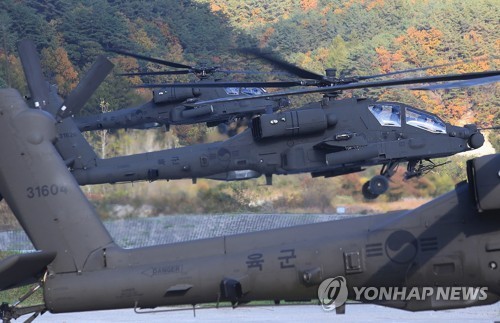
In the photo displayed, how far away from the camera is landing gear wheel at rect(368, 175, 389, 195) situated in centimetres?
2588

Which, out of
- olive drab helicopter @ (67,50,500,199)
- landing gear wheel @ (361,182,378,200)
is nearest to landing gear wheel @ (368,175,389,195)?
olive drab helicopter @ (67,50,500,199)

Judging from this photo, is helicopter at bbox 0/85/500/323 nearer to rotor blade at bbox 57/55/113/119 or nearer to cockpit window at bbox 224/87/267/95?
rotor blade at bbox 57/55/113/119

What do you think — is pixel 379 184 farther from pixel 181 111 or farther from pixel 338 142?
pixel 181 111

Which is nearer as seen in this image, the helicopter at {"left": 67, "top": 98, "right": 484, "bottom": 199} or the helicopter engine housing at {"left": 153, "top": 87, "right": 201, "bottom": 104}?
the helicopter at {"left": 67, "top": 98, "right": 484, "bottom": 199}

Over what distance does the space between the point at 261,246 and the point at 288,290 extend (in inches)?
26.1

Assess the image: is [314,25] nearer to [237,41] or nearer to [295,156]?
[237,41]

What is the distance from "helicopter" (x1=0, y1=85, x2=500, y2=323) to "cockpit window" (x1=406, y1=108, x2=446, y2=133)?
12.4 meters

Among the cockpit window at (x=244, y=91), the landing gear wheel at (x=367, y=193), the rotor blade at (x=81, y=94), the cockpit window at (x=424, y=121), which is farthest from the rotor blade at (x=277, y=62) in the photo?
the cockpit window at (x=244, y=91)

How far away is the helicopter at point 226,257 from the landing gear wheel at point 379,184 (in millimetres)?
12599

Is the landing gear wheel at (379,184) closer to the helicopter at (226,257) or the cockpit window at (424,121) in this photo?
the cockpit window at (424,121)

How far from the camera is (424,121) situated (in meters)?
25.5

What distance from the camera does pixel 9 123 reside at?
1296 centimetres

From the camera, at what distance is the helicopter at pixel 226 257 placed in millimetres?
12711

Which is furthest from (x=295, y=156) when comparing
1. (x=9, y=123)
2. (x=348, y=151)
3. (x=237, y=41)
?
(x=237, y=41)
